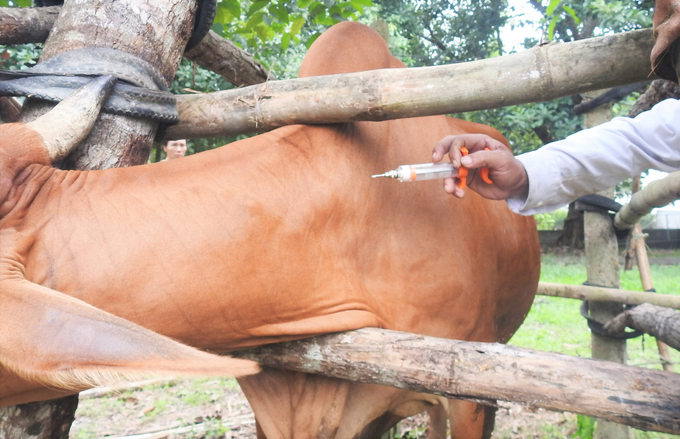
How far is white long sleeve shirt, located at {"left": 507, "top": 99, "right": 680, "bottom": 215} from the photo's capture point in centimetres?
163

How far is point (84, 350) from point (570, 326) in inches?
247

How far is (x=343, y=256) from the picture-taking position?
1.82m

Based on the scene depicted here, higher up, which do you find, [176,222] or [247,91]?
[247,91]

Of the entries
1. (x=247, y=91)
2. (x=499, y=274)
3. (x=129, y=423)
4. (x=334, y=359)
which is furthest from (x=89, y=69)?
(x=129, y=423)

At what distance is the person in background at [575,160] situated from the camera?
164cm

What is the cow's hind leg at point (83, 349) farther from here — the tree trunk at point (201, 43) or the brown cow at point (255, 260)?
the tree trunk at point (201, 43)

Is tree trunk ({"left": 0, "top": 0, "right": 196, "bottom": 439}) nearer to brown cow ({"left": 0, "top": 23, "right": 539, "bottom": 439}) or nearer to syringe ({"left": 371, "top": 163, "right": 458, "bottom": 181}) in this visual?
brown cow ({"left": 0, "top": 23, "right": 539, "bottom": 439})

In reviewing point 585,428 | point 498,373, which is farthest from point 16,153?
point 585,428

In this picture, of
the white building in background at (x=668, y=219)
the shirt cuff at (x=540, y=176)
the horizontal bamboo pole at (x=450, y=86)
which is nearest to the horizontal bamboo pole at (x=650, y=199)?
the shirt cuff at (x=540, y=176)

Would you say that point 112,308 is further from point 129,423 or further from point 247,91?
point 129,423

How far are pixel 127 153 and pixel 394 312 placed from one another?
3.29 feet

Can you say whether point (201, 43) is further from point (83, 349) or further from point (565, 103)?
point (565, 103)

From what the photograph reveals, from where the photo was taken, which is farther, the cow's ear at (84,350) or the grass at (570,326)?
the grass at (570,326)

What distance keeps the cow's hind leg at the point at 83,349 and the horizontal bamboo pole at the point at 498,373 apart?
0.60 meters
